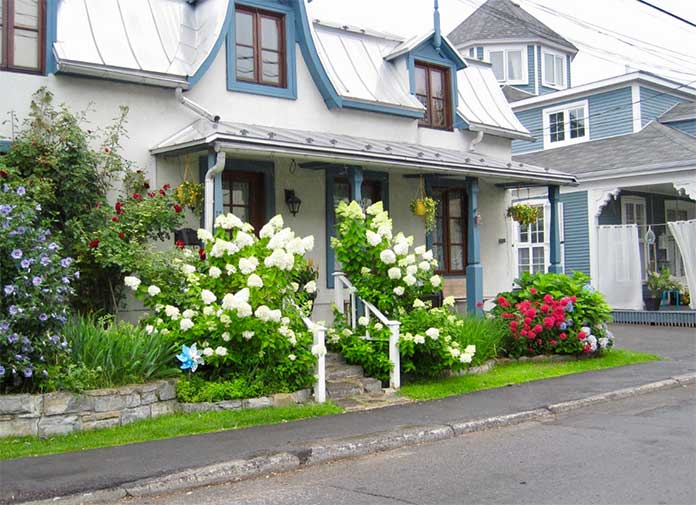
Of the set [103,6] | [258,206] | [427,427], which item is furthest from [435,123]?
[427,427]

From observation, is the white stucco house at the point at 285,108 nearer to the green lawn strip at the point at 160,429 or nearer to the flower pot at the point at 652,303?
the green lawn strip at the point at 160,429

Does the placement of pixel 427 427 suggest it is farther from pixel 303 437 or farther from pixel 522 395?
pixel 522 395

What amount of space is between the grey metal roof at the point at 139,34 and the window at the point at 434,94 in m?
4.90

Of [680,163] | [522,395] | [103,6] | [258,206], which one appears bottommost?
[522,395]

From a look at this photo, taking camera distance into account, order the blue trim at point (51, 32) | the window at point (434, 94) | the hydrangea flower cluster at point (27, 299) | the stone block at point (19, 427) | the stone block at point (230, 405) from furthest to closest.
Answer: the window at point (434, 94), the blue trim at point (51, 32), the stone block at point (230, 405), the hydrangea flower cluster at point (27, 299), the stone block at point (19, 427)

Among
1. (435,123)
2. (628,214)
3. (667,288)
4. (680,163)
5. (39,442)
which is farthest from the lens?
(628,214)

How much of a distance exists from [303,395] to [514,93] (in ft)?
76.5

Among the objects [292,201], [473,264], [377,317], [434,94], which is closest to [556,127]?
[434,94]

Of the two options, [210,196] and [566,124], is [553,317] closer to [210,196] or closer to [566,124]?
[210,196]

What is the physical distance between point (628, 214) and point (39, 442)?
1988 cm

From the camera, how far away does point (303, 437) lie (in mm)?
7816

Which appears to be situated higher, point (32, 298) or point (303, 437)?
point (32, 298)

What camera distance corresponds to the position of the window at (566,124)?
2628cm

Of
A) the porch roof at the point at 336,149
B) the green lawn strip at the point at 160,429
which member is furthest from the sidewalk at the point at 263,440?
the porch roof at the point at 336,149
